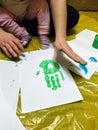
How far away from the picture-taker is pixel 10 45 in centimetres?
97

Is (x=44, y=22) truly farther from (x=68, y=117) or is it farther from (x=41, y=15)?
(x=68, y=117)

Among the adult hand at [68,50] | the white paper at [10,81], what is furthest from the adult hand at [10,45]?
the adult hand at [68,50]

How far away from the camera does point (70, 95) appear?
0.87 metres

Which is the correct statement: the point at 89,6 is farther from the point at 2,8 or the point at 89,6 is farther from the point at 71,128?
the point at 71,128

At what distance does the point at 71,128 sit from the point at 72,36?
477 millimetres

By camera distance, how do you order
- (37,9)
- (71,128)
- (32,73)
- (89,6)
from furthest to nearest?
(89,6) < (37,9) < (32,73) < (71,128)

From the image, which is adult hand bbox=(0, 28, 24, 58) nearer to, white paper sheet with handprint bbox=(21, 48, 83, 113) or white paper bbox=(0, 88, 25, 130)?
white paper sheet with handprint bbox=(21, 48, 83, 113)

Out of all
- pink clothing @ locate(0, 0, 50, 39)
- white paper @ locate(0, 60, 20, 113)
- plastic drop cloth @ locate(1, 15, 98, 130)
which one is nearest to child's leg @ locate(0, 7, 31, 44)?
pink clothing @ locate(0, 0, 50, 39)

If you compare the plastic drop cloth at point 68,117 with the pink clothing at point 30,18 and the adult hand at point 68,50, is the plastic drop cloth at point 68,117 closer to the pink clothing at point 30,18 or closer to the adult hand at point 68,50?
the adult hand at point 68,50

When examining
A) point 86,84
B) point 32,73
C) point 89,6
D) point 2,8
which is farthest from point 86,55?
point 89,6

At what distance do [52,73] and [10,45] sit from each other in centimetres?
20

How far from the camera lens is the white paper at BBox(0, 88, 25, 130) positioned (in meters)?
0.76

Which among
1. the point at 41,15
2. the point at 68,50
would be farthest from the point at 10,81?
the point at 41,15

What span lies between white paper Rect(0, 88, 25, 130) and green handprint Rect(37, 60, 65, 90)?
0.55ft
